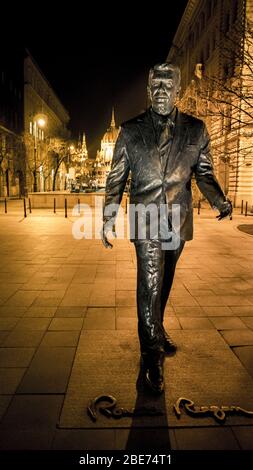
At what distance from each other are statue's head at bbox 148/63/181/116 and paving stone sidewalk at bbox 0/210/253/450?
2496 millimetres

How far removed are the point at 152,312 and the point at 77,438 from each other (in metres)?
1.12

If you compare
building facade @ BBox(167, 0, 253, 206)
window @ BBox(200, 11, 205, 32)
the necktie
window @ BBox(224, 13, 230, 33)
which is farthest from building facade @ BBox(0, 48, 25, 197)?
the necktie

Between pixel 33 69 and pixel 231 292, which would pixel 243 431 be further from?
pixel 33 69

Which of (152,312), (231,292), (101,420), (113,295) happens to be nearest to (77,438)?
(101,420)

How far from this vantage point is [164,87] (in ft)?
10.2

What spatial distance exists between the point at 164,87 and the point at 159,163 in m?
0.64

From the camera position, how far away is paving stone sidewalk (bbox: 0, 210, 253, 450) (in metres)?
2.59

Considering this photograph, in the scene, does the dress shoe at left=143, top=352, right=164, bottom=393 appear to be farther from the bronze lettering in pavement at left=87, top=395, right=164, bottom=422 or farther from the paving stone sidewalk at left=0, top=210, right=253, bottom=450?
the paving stone sidewalk at left=0, top=210, right=253, bottom=450

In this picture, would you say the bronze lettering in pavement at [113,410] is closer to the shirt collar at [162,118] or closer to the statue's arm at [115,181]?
the statue's arm at [115,181]

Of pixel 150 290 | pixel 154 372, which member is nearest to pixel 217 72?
pixel 150 290

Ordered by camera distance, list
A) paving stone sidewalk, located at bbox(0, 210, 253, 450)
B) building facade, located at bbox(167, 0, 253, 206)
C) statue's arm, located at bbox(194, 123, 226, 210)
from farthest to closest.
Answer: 1. building facade, located at bbox(167, 0, 253, 206)
2. statue's arm, located at bbox(194, 123, 226, 210)
3. paving stone sidewalk, located at bbox(0, 210, 253, 450)

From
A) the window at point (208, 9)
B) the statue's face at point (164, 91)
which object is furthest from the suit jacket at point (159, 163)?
the window at point (208, 9)

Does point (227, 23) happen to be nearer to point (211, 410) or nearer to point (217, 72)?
point (217, 72)

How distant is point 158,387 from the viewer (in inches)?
121
